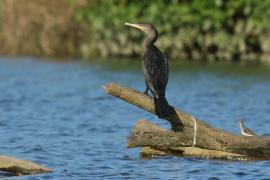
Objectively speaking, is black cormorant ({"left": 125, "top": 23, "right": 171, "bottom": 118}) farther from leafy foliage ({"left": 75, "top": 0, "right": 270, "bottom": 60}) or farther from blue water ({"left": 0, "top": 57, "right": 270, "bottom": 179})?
leafy foliage ({"left": 75, "top": 0, "right": 270, "bottom": 60})

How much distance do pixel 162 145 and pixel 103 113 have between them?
651cm

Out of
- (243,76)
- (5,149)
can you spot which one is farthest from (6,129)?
(243,76)

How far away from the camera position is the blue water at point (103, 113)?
10.4 meters

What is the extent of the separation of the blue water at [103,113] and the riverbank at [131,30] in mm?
1998

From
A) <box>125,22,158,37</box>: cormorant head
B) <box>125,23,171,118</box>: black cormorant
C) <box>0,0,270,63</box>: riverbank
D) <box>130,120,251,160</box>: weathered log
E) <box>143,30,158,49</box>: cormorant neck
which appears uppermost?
<box>0,0,270,63</box>: riverbank

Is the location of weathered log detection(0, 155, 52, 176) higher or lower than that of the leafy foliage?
lower

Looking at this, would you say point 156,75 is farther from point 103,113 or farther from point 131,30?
point 131,30

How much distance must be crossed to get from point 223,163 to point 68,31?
71.5ft

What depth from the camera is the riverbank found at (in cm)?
2894

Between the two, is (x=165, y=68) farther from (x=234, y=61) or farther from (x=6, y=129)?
(x=234, y=61)

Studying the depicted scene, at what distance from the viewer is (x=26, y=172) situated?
32.0ft

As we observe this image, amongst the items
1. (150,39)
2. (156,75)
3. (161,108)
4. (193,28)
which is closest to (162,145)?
(156,75)

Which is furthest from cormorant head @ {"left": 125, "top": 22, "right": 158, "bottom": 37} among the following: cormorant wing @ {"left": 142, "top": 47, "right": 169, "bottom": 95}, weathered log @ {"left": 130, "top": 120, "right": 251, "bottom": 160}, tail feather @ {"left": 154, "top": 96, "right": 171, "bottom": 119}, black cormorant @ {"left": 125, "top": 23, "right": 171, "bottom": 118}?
tail feather @ {"left": 154, "top": 96, "right": 171, "bottom": 119}

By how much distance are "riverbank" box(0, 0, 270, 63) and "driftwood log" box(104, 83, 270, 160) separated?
17874mm
